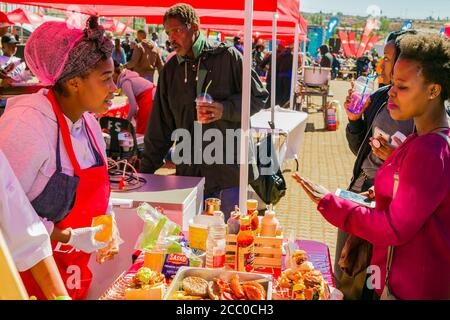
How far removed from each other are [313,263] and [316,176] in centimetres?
582

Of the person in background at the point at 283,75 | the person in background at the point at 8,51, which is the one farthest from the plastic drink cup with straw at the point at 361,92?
the person in background at the point at 283,75

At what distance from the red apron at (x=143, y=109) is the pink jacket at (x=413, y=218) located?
463cm

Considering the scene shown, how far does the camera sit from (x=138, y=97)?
20.8 feet

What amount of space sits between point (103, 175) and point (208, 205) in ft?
1.86

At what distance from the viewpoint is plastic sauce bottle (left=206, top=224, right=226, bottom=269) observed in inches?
80.7

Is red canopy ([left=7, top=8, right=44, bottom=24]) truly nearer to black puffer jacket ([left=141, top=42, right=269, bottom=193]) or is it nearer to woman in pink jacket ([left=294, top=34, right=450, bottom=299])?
black puffer jacket ([left=141, top=42, right=269, bottom=193])

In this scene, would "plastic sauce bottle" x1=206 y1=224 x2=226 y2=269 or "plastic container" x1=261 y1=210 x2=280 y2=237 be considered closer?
"plastic sauce bottle" x1=206 y1=224 x2=226 y2=269

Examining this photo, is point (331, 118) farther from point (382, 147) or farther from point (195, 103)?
point (382, 147)

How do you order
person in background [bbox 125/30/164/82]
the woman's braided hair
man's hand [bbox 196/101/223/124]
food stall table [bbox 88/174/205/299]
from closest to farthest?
1. the woman's braided hair
2. food stall table [bbox 88/174/205/299]
3. man's hand [bbox 196/101/223/124]
4. person in background [bbox 125/30/164/82]

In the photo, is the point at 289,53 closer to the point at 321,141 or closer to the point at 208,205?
the point at 321,141

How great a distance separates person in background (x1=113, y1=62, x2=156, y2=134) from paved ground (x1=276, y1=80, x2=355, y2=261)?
82.0 inches

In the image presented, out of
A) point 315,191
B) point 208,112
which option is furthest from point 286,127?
point 315,191

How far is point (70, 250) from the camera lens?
7.05 feet

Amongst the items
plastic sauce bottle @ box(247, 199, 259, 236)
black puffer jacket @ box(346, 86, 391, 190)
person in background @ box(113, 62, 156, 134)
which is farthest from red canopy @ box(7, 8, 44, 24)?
plastic sauce bottle @ box(247, 199, 259, 236)
